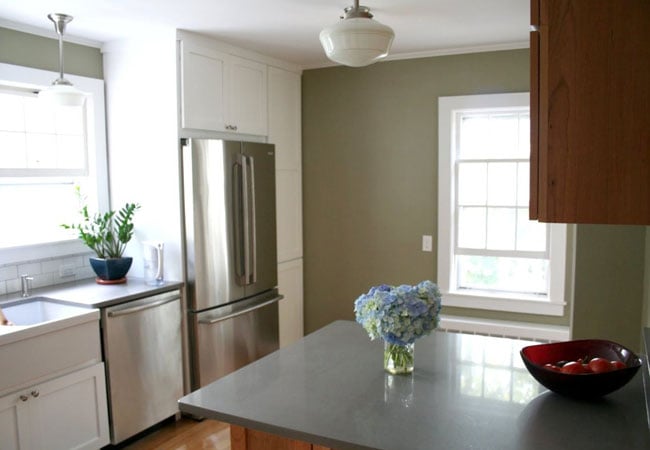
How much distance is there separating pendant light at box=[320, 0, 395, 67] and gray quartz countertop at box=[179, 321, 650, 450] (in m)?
1.13

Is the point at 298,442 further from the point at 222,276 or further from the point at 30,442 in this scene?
the point at 222,276

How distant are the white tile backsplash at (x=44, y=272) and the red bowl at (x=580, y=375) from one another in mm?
2769

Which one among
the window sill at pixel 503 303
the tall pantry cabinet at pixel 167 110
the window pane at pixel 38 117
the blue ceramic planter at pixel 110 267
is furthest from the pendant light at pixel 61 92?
the window sill at pixel 503 303

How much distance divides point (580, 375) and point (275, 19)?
239cm

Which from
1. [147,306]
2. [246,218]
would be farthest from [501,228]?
[147,306]

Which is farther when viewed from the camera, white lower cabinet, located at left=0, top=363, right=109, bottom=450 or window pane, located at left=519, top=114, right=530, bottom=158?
window pane, located at left=519, top=114, right=530, bottom=158

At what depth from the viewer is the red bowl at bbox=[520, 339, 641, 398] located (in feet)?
5.10

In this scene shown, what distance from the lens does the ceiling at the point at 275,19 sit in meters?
2.79

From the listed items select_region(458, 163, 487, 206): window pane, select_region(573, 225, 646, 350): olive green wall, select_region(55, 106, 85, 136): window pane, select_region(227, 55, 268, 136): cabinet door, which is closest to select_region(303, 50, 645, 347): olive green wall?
select_region(458, 163, 487, 206): window pane

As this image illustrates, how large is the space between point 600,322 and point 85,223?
117 inches

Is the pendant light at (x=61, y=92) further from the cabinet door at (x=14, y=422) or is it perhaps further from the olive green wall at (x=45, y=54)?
the cabinet door at (x=14, y=422)

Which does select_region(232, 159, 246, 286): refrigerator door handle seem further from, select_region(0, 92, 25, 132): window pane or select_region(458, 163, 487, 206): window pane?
select_region(458, 163, 487, 206): window pane

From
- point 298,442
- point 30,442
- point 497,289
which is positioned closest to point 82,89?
point 30,442

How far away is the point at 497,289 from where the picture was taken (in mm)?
4004
